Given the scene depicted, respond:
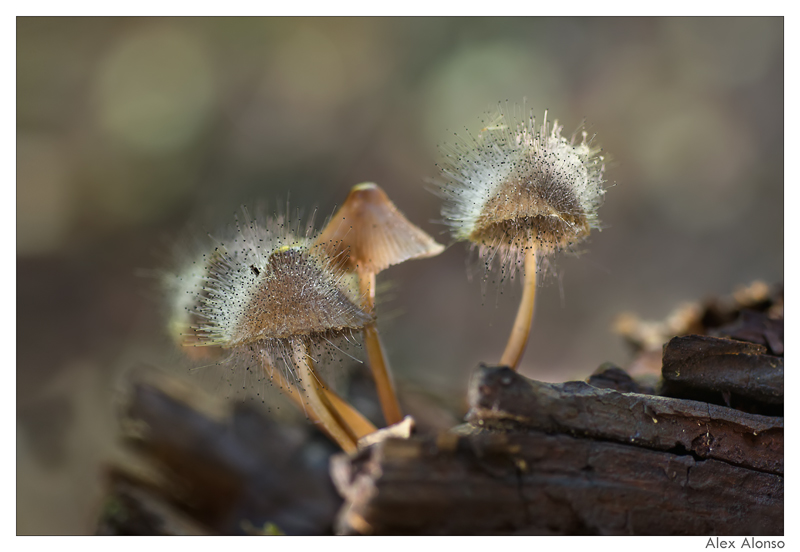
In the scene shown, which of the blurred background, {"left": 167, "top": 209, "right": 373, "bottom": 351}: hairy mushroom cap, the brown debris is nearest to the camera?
{"left": 167, "top": 209, "right": 373, "bottom": 351}: hairy mushroom cap

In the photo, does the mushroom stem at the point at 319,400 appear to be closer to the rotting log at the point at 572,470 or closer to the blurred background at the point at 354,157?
the rotting log at the point at 572,470

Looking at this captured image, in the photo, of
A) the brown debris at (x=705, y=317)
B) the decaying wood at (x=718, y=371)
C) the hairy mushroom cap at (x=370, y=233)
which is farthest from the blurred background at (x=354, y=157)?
the decaying wood at (x=718, y=371)

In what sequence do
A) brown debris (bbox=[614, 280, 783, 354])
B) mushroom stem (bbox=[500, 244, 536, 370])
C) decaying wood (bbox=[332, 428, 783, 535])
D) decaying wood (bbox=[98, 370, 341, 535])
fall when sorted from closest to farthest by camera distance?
decaying wood (bbox=[332, 428, 783, 535])
mushroom stem (bbox=[500, 244, 536, 370])
decaying wood (bbox=[98, 370, 341, 535])
brown debris (bbox=[614, 280, 783, 354])

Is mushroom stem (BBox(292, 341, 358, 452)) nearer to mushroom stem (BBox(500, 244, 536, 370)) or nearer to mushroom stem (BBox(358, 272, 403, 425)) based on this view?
mushroom stem (BBox(358, 272, 403, 425))

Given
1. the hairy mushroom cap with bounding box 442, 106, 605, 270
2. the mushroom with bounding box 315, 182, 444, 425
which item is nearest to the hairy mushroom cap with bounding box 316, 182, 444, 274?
the mushroom with bounding box 315, 182, 444, 425

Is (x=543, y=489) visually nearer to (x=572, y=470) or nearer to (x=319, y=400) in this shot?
(x=572, y=470)

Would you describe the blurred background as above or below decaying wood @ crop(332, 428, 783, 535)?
above
